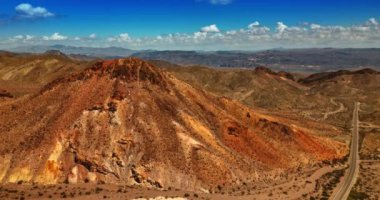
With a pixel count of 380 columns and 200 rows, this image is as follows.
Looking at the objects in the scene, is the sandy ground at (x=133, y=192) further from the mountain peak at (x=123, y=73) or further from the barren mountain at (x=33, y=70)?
the barren mountain at (x=33, y=70)

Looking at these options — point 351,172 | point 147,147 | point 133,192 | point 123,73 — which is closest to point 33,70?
point 123,73

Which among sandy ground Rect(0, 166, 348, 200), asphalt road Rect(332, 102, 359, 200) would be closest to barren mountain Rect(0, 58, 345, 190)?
sandy ground Rect(0, 166, 348, 200)

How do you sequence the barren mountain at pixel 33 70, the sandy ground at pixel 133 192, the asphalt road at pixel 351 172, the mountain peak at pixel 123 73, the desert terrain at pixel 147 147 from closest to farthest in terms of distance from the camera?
1. the sandy ground at pixel 133 192
2. the desert terrain at pixel 147 147
3. the asphalt road at pixel 351 172
4. the mountain peak at pixel 123 73
5. the barren mountain at pixel 33 70

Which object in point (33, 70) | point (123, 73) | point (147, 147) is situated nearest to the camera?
point (147, 147)

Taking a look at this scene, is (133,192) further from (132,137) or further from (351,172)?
(351,172)

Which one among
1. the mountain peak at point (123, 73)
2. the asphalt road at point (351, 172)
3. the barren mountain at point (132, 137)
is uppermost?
the mountain peak at point (123, 73)

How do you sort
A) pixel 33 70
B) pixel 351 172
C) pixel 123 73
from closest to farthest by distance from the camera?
1. pixel 123 73
2. pixel 351 172
3. pixel 33 70

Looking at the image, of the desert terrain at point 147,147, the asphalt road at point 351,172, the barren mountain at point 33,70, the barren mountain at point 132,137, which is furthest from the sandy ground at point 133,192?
the barren mountain at point 33,70

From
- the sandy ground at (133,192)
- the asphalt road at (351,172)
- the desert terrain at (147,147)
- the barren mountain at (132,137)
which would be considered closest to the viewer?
the sandy ground at (133,192)

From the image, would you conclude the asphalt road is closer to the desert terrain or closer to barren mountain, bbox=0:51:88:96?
the desert terrain
